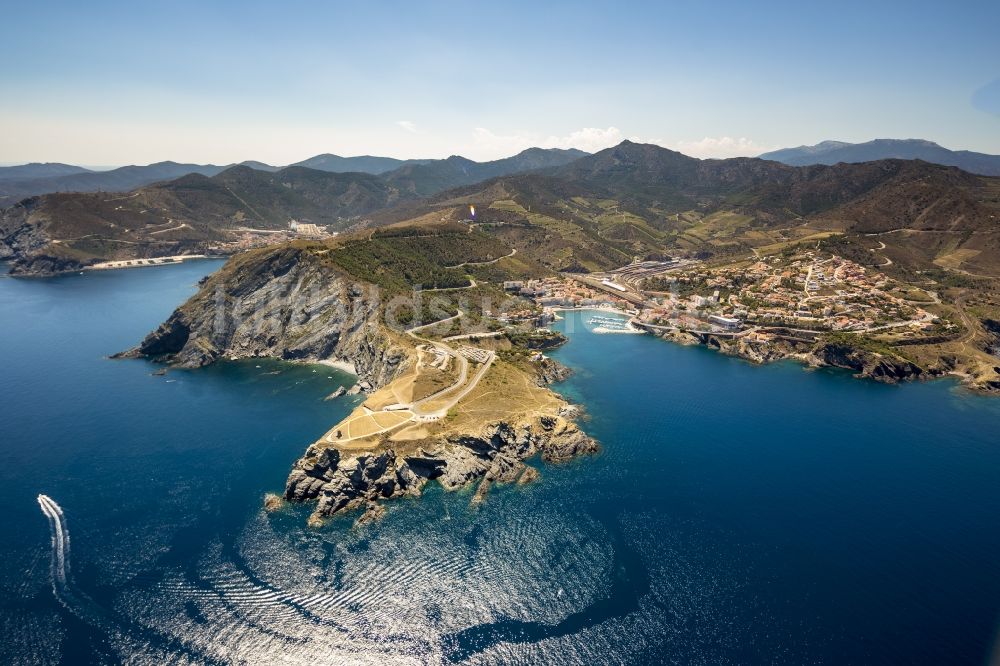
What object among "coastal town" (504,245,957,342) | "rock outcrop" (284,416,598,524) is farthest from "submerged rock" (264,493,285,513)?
"coastal town" (504,245,957,342)

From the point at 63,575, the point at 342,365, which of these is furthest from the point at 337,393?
the point at 63,575

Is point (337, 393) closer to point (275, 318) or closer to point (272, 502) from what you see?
point (272, 502)

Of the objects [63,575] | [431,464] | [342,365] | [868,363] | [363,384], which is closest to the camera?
[63,575]

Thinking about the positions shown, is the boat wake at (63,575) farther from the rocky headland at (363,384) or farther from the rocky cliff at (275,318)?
the rocky cliff at (275,318)

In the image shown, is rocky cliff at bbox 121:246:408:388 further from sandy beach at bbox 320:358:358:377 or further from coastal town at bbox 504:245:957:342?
coastal town at bbox 504:245:957:342

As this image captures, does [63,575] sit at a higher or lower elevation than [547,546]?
lower

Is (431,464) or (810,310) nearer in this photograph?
(431,464)
